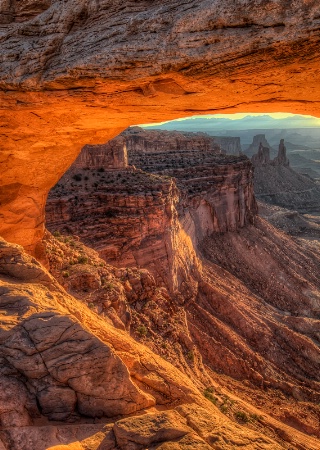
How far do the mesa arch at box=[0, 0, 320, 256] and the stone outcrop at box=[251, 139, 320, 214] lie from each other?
69.0 metres

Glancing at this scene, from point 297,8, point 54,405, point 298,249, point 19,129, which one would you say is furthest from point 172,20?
point 298,249

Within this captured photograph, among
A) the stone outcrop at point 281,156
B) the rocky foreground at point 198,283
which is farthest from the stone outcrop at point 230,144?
the rocky foreground at point 198,283

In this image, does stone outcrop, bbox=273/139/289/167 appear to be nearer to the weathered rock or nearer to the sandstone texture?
the sandstone texture

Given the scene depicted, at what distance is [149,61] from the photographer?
5711 millimetres

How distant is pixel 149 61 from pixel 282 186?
7790cm

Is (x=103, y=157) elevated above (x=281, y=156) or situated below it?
below

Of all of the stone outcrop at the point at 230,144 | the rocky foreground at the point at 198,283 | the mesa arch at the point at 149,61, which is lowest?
the rocky foreground at the point at 198,283

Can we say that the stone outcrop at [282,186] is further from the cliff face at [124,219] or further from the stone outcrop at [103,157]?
the cliff face at [124,219]

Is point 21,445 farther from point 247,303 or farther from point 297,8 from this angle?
point 247,303

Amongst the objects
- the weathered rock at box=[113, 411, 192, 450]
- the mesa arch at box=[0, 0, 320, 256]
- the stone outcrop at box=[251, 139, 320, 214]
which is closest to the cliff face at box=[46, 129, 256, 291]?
the mesa arch at box=[0, 0, 320, 256]

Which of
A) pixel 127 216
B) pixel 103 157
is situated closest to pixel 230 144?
pixel 103 157

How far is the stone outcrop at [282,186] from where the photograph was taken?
239 feet

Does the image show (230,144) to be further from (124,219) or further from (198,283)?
(124,219)

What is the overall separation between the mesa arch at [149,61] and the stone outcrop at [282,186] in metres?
69.0
